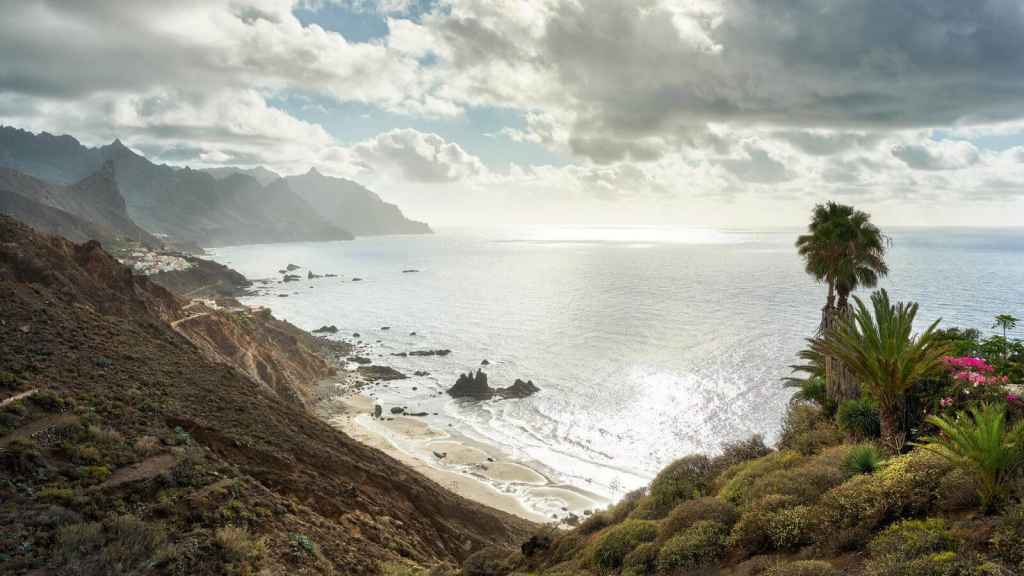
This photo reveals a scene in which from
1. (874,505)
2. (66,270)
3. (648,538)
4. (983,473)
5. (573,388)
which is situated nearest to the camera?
(983,473)

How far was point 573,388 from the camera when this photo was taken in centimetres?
5834

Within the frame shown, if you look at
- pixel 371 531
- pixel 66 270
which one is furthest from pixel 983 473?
pixel 66 270

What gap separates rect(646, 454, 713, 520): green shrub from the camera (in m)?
15.3

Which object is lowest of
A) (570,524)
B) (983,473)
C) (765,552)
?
(570,524)

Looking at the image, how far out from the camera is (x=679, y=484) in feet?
52.6

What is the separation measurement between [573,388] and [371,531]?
41.3 metres

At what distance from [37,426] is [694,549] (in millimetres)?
17867

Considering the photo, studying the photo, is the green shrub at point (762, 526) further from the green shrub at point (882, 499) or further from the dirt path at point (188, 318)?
the dirt path at point (188, 318)

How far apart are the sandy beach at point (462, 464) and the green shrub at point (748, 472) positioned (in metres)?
18.6

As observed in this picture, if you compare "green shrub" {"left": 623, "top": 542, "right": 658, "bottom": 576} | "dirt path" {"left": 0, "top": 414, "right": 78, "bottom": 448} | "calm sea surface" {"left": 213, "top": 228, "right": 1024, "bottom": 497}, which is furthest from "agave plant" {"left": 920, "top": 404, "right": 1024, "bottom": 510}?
"calm sea surface" {"left": 213, "top": 228, "right": 1024, "bottom": 497}

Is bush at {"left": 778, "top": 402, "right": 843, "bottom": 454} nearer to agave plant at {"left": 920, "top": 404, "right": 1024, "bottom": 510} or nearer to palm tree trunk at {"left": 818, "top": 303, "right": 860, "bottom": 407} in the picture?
palm tree trunk at {"left": 818, "top": 303, "right": 860, "bottom": 407}

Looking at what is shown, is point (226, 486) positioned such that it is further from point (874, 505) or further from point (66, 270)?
point (66, 270)

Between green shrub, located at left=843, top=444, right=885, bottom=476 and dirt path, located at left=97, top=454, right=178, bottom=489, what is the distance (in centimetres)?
1775

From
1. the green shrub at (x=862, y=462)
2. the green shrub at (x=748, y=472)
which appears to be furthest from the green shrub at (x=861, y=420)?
the green shrub at (x=862, y=462)
